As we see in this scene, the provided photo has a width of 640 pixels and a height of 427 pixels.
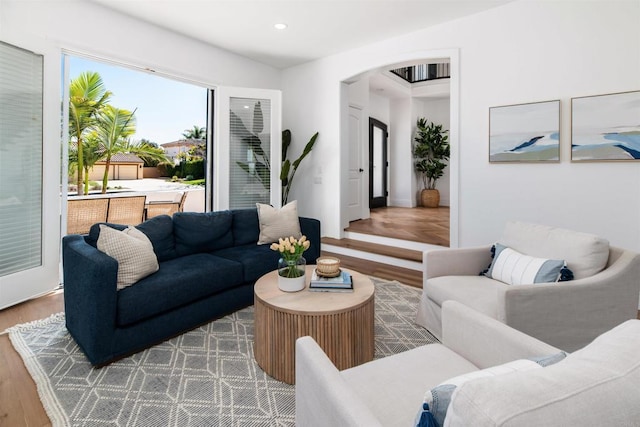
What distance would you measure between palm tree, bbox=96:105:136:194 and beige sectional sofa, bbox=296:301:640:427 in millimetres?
5936

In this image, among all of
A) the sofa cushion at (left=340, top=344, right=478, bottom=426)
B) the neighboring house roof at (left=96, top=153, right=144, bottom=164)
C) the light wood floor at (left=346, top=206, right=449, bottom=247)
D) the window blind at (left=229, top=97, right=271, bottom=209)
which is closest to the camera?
the sofa cushion at (left=340, top=344, right=478, bottom=426)

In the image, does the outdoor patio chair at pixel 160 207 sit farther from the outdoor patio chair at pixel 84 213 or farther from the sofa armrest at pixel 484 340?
the sofa armrest at pixel 484 340

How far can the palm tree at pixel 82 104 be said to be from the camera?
4949 mm

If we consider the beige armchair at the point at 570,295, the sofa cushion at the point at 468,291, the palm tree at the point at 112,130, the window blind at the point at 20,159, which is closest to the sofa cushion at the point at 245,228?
the window blind at the point at 20,159

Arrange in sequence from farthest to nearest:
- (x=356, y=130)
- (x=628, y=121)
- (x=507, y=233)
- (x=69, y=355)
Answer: (x=356, y=130), (x=628, y=121), (x=507, y=233), (x=69, y=355)

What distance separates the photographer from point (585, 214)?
3123 mm

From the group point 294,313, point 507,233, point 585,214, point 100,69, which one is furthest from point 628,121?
point 100,69

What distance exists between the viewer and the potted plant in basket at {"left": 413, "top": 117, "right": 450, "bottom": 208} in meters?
8.00

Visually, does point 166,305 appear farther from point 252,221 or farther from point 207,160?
point 207,160

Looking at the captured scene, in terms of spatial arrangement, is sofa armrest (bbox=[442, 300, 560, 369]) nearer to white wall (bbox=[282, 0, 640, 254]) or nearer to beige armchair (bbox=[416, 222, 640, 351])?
beige armchair (bbox=[416, 222, 640, 351])

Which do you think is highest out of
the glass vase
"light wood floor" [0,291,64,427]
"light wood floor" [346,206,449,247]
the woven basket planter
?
the woven basket planter

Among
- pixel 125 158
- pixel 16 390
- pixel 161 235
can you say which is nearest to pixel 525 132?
pixel 161 235

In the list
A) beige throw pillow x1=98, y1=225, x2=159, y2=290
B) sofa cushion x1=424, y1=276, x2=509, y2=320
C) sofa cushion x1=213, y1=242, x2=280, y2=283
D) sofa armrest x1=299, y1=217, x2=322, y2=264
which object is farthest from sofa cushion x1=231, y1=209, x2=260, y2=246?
sofa cushion x1=424, y1=276, x2=509, y2=320

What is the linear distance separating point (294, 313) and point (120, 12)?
3.88m
